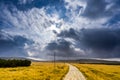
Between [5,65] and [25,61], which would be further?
[25,61]

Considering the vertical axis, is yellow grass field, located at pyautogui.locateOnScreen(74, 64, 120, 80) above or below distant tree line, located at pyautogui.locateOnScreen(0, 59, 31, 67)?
below

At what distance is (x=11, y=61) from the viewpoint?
125938mm

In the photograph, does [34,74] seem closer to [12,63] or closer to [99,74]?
[99,74]

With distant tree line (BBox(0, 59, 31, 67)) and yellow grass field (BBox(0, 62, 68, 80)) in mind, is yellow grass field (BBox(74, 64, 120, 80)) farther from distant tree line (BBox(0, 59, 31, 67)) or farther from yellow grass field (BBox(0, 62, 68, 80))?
distant tree line (BBox(0, 59, 31, 67))

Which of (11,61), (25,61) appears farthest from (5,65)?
(25,61)

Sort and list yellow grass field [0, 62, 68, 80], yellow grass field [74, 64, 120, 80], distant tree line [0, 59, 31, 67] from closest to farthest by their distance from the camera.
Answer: yellow grass field [0, 62, 68, 80]
yellow grass field [74, 64, 120, 80]
distant tree line [0, 59, 31, 67]

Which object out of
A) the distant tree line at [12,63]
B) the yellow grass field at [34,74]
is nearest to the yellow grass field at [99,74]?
the yellow grass field at [34,74]

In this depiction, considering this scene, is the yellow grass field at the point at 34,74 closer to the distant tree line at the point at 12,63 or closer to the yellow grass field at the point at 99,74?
the yellow grass field at the point at 99,74

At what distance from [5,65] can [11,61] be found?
590 centimetres

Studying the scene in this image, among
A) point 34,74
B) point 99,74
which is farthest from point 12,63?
point 99,74

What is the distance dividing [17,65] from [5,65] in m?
10.00

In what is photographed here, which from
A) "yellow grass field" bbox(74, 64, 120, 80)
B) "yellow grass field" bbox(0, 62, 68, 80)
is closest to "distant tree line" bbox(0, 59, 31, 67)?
"yellow grass field" bbox(0, 62, 68, 80)

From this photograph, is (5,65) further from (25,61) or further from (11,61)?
(25,61)

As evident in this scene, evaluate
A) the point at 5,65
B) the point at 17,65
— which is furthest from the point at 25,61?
the point at 5,65
